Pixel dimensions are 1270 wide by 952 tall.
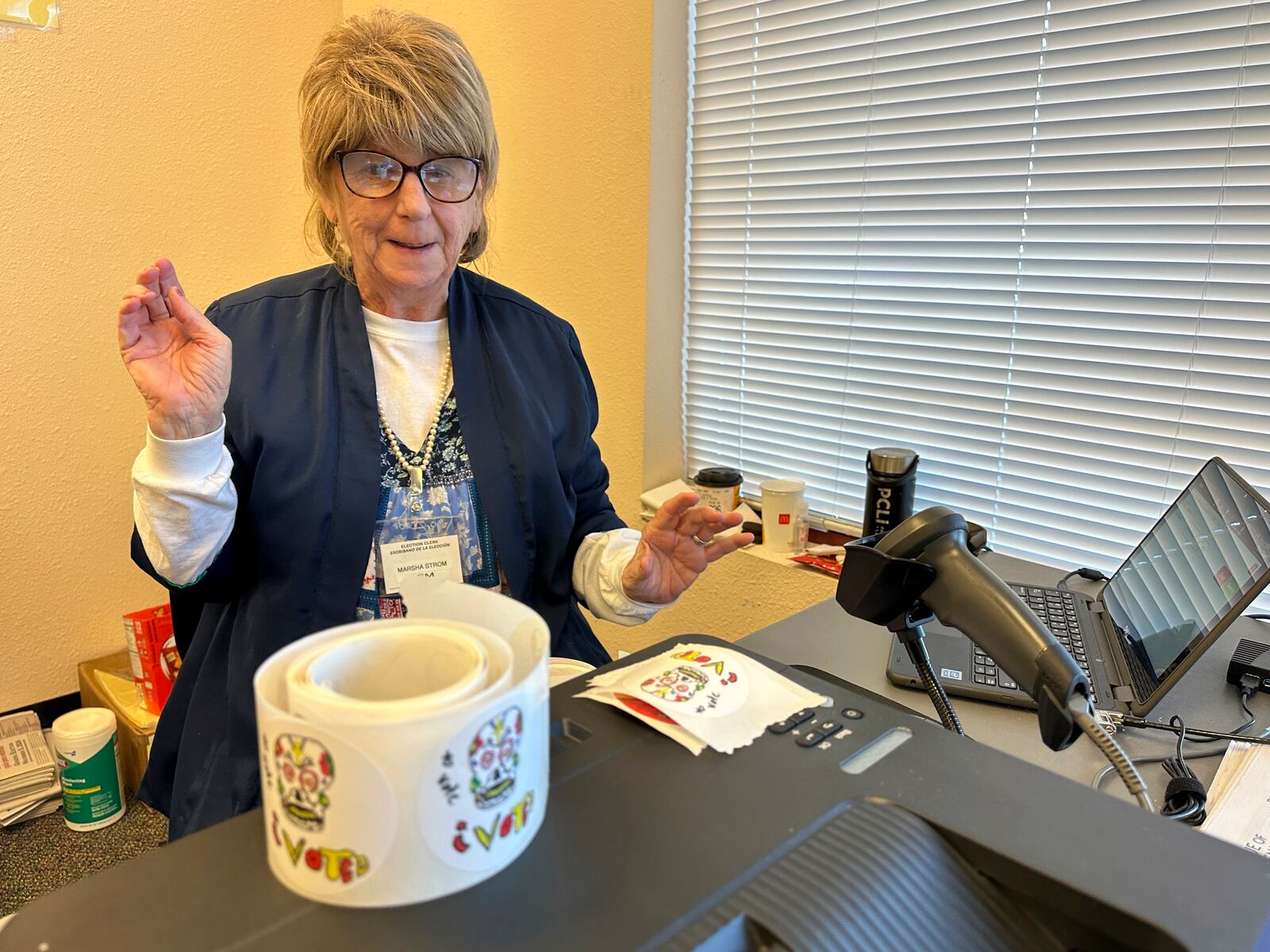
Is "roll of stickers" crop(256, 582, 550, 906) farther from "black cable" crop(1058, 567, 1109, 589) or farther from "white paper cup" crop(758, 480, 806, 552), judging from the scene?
"white paper cup" crop(758, 480, 806, 552)

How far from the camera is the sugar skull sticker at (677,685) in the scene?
2.00 feet

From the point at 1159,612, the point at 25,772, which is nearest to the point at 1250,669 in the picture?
the point at 1159,612

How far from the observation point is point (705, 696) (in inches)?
24.3

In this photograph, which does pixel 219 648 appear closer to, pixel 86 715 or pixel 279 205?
pixel 86 715

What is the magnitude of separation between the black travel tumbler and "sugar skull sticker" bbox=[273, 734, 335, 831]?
1.33 metres

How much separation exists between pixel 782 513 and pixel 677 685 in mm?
1201

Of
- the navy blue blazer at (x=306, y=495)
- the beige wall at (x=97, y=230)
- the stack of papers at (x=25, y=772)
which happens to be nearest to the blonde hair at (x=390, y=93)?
the navy blue blazer at (x=306, y=495)

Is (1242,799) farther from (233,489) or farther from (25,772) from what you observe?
(25,772)

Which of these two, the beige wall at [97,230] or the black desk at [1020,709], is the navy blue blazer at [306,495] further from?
the beige wall at [97,230]

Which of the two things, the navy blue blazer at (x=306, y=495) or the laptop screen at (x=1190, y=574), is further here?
the navy blue blazer at (x=306, y=495)

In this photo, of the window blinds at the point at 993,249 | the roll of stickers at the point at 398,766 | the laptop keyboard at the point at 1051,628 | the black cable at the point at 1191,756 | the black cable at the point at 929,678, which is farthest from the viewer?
the window blinds at the point at 993,249

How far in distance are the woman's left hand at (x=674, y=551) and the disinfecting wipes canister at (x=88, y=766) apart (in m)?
1.47

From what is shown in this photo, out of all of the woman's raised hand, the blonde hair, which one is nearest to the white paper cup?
the blonde hair

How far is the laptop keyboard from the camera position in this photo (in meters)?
1.02
